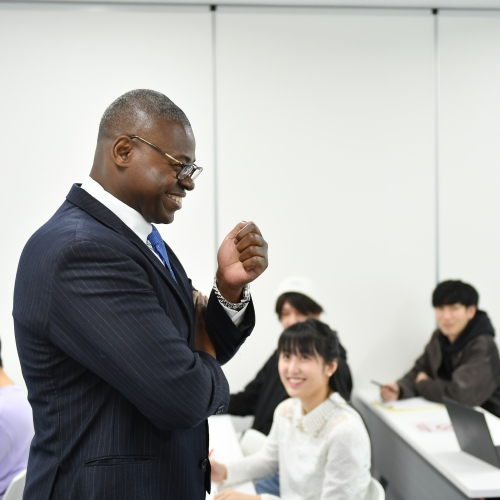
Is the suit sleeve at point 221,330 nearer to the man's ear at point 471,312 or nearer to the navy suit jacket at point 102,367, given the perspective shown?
the navy suit jacket at point 102,367

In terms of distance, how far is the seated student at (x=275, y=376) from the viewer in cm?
329

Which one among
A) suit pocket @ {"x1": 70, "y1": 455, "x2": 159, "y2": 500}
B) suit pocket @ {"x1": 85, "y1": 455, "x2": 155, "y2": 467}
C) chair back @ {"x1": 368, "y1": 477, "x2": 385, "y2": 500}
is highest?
suit pocket @ {"x1": 85, "y1": 455, "x2": 155, "y2": 467}

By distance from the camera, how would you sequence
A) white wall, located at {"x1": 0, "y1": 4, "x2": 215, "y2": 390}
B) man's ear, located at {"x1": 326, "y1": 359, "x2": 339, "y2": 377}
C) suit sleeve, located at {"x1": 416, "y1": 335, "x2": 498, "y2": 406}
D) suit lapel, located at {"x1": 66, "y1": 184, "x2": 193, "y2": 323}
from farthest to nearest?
white wall, located at {"x1": 0, "y1": 4, "x2": 215, "y2": 390} < suit sleeve, located at {"x1": 416, "y1": 335, "x2": 498, "y2": 406} < man's ear, located at {"x1": 326, "y1": 359, "x2": 339, "y2": 377} < suit lapel, located at {"x1": 66, "y1": 184, "x2": 193, "y2": 323}

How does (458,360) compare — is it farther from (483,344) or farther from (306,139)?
(306,139)

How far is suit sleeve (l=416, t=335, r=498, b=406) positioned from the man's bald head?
261 cm

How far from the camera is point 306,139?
4.12 meters

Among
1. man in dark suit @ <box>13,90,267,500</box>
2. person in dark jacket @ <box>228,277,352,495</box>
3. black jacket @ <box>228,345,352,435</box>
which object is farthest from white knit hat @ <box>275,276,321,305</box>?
man in dark suit @ <box>13,90,267,500</box>

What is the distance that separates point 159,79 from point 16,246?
1292 mm

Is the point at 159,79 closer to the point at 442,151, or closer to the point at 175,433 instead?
the point at 442,151

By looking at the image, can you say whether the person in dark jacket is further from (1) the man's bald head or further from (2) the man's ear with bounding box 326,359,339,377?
(1) the man's bald head

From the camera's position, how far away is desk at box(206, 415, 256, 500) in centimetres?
231

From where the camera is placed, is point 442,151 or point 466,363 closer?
point 466,363

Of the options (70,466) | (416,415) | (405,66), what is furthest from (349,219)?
(70,466)

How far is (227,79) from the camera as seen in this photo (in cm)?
407
